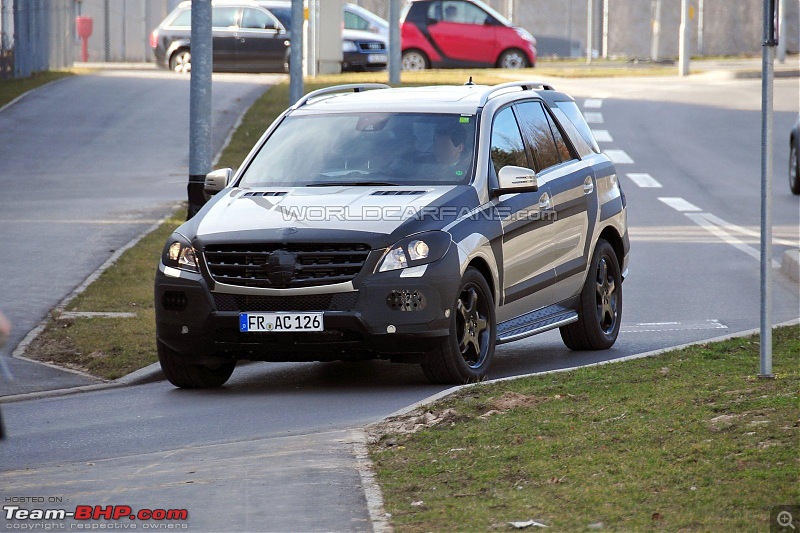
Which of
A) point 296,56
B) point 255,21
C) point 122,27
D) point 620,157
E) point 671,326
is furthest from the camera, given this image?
Result: point 122,27

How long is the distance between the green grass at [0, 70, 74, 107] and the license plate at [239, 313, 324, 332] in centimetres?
2087

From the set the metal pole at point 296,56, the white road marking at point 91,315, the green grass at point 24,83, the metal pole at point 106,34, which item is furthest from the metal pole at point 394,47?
the white road marking at point 91,315

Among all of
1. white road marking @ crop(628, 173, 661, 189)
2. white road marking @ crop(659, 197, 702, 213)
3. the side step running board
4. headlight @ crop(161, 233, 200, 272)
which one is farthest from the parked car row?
headlight @ crop(161, 233, 200, 272)

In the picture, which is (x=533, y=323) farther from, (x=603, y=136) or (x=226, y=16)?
(x=226, y=16)

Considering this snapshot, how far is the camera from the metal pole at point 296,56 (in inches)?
799

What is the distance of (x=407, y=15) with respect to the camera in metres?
40.6

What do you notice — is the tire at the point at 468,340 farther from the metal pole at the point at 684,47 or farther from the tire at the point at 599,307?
the metal pole at the point at 684,47

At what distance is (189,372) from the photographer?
33.4 ft

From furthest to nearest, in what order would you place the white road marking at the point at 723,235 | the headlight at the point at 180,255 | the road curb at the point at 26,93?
the road curb at the point at 26,93
the white road marking at the point at 723,235
the headlight at the point at 180,255

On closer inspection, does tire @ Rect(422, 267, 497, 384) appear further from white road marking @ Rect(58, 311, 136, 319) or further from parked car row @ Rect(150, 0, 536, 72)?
parked car row @ Rect(150, 0, 536, 72)

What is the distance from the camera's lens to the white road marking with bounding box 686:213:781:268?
55.6 ft

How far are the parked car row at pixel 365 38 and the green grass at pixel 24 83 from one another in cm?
330

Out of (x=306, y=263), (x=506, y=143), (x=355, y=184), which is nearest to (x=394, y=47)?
(x=506, y=143)

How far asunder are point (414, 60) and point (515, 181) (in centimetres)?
3083
